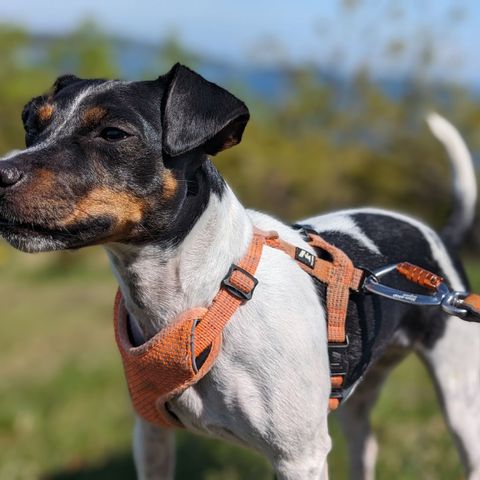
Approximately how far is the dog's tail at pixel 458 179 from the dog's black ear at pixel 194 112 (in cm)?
174

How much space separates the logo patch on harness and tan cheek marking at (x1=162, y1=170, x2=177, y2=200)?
604 millimetres

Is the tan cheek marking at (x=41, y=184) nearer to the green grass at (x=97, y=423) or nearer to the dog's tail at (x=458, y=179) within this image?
the dog's tail at (x=458, y=179)

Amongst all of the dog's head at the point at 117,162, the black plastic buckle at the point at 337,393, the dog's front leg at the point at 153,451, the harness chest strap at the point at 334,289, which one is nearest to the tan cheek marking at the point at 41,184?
the dog's head at the point at 117,162

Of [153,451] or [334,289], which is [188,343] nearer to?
[334,289]

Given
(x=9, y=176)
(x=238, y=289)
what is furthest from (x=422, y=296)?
(x=9, y=176)

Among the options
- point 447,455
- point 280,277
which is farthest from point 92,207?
point 447,455

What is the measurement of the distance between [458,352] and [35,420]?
3.73 metres

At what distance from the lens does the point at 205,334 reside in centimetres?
299

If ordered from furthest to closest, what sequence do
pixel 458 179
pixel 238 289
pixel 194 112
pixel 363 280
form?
pixel 458 179
pixel 363 280
pixel 238 289
pixel 194 112

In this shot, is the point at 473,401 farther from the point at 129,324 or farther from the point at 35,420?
the point at 35,420

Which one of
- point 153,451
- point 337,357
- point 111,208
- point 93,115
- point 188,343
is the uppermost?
point 93,115

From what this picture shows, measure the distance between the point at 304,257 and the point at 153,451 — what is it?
110 centimetres

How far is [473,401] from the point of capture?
3.97 meters

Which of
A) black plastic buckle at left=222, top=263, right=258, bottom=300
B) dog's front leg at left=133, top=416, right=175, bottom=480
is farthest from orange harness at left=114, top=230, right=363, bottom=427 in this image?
dog's front leg at left=133, top=416, right=175, bottom=480
